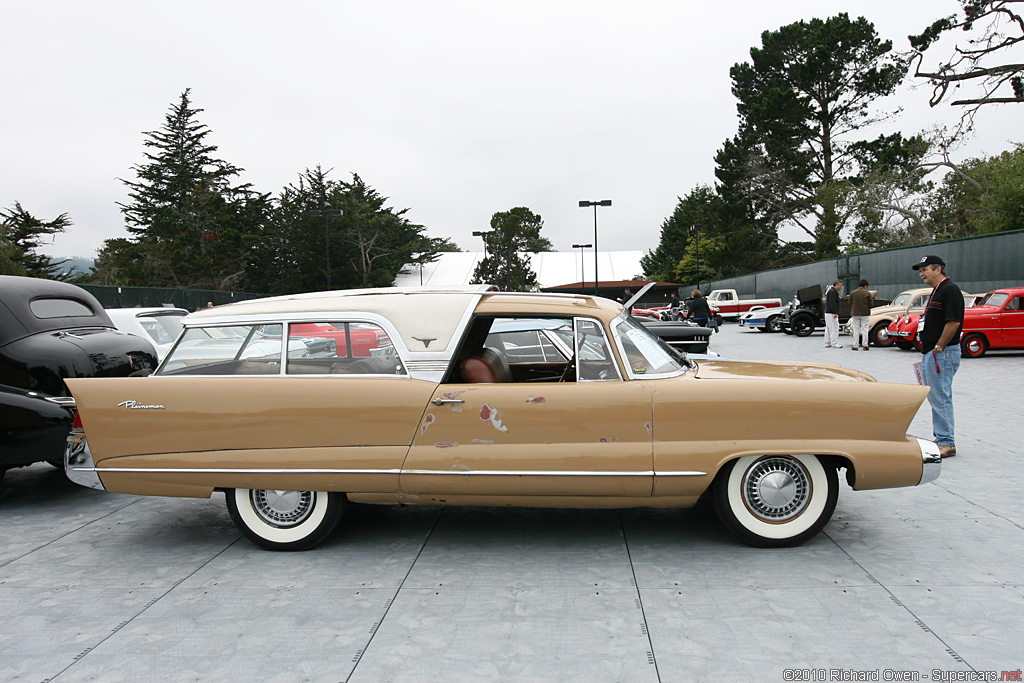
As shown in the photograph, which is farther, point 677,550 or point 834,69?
point 834,69

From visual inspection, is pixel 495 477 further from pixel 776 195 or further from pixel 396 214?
pixel 396 214

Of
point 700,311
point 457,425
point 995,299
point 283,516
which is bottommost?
point 283,516

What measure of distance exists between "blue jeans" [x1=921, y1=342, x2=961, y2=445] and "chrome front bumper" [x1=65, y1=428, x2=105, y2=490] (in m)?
6.51

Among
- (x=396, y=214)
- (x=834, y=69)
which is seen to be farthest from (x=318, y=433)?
(x=396, y=214)

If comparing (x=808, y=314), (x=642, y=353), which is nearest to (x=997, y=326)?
(x=808, y=314)

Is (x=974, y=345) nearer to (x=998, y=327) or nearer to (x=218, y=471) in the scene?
(x=998, y=327)

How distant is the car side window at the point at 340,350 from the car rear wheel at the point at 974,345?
49.8ft

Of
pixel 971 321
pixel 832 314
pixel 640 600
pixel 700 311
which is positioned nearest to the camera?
pixel 640 600

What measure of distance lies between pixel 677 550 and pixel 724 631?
1.00 m

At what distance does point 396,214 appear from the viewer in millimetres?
75938

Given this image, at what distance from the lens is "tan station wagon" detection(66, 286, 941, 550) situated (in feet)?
13.1

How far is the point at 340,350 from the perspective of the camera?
170 inches

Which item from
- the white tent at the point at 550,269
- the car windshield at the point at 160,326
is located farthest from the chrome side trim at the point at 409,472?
the white tent at the point at 550,269

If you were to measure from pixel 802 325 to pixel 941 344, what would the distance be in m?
19.4
